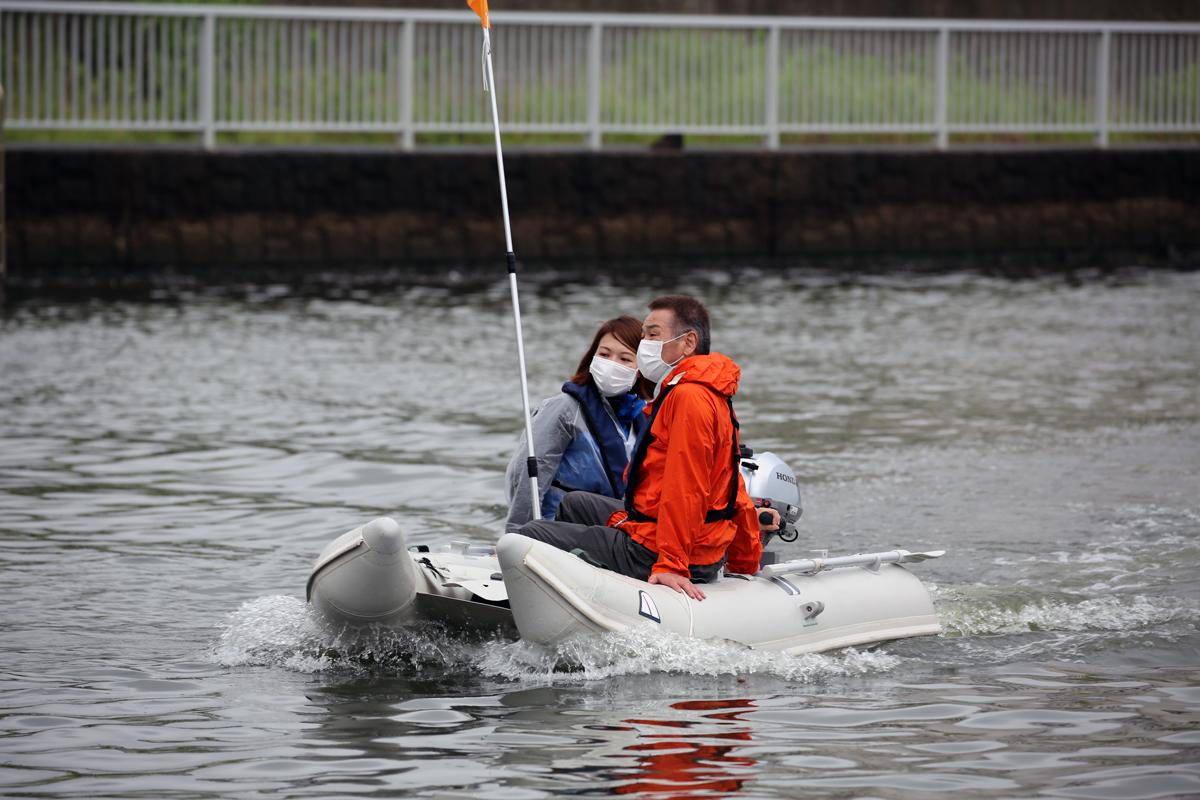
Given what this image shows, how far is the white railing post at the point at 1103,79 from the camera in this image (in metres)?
24.2

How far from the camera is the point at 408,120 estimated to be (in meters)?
21.7

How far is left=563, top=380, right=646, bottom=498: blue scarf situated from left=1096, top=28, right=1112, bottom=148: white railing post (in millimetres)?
17808

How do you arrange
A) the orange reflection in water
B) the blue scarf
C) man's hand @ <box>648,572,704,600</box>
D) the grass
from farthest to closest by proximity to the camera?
the grass → the blue scarf → man's hand @ <box>648,572,704,600</box> → the orange reflection in water

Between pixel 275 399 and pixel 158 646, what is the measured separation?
6.49m

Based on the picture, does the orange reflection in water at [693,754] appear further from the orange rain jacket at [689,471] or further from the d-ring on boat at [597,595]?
the orange rain jacket at [689,471]

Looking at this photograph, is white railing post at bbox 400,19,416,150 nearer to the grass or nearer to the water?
the grass

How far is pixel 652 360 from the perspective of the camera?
24.0 ft

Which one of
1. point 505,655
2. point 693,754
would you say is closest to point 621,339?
point 505,655

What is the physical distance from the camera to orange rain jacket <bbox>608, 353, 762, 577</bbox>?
7031 mm

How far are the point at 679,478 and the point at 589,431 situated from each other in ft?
3.46

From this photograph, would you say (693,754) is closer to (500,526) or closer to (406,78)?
(500,526)

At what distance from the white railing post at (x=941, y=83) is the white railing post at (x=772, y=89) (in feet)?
6.67

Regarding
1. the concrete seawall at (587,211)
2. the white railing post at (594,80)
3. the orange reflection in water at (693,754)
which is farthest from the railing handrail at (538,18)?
the orange reflection in water at (693,754)

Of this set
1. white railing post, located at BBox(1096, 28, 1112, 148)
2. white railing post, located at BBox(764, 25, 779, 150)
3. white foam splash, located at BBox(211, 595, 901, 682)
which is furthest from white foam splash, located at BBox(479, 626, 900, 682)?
white railing post, located at BBox(1096, 28, 1112, 148)
